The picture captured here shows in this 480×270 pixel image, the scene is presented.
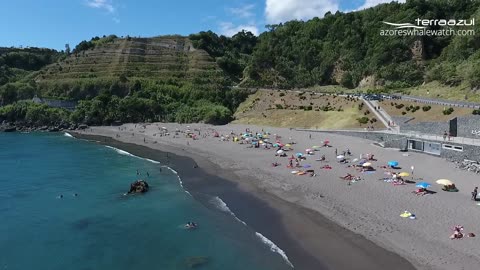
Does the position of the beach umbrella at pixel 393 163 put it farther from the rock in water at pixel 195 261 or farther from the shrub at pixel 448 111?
the rock in water at pixel 195 261

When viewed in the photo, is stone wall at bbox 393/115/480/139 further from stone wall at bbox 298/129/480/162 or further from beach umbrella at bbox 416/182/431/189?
beach umbrella at bbox 416/182/431/189

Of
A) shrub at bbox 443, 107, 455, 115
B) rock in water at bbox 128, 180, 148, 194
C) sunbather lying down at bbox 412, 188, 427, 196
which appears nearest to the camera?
sunbather lying down at bbox 412, 188, 427, 196

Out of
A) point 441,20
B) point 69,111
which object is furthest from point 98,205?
point 441,20

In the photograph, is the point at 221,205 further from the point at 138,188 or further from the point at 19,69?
the point at 19,69

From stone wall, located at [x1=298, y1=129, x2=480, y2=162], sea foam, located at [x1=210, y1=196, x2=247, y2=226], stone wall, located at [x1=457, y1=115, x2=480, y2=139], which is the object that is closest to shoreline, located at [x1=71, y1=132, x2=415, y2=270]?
sea foam, located at [x1=210, y1=196, x2=247, y2=226]

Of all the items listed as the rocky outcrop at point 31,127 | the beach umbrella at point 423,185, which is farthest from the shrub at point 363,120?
the rocky outcrop at point 31,127

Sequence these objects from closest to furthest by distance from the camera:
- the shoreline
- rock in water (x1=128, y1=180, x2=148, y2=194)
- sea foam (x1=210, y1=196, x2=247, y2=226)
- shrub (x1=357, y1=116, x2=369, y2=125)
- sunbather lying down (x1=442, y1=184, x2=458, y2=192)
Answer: the shoreline → sunbather lying down (x1=442, y1=184, x2=458, y2=192) → sea foam (x1=210, y1=196, x2=247, y2=226) → rock in water (x1=128, y1=180, x2=148, y2=194) → shrub (x1=357, y1=116, x2=369, y2=125)
